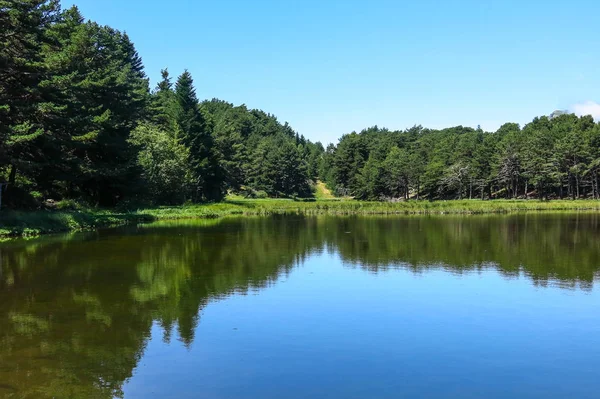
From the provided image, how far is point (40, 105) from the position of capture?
1291 inches

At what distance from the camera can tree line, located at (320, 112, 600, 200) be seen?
87312 mm

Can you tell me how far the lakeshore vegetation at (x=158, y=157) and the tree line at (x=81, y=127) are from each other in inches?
5.2

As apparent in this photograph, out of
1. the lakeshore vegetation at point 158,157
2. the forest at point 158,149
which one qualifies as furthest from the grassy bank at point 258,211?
the forest at point 158,149

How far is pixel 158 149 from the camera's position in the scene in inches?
2308

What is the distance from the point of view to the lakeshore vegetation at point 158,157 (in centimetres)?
3341

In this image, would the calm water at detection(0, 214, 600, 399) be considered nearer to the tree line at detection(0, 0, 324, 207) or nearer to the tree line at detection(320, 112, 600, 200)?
the tree line at detection(0, 0, 324, 207)

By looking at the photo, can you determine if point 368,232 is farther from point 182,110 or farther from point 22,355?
point 182,110

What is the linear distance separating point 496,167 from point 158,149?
2497 inches

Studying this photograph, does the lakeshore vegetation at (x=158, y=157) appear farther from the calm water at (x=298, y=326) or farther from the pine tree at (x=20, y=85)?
the calm water at (x=298, y=326)

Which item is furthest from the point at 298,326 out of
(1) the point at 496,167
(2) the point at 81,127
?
(1) the point at 496,167

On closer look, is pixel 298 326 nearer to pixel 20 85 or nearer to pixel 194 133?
pixel 20 85

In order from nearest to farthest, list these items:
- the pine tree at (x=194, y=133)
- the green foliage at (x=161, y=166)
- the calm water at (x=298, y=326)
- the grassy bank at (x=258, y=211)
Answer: the calm water at (x=298, y=326) < the grassy bank at (x=258, y=211) < the green foliage at (x=161, y=166) < the pine tree at (x=194, y=133)

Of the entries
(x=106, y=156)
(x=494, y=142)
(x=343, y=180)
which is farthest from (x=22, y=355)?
(x=343, y=180)

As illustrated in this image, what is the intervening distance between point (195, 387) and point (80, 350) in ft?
9.78
